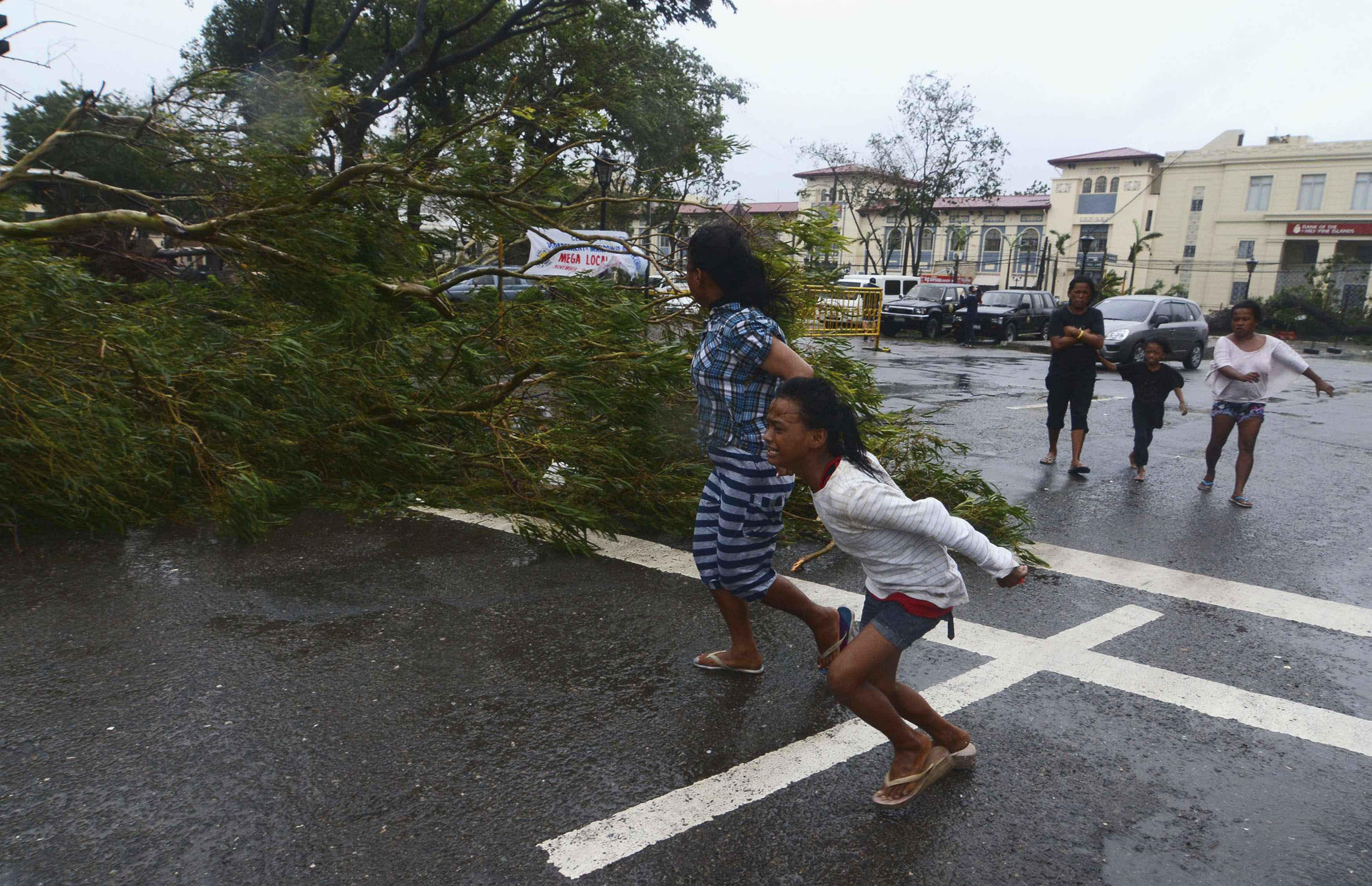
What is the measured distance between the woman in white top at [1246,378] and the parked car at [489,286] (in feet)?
17.7

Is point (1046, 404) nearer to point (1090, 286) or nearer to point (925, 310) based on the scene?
point (1090, 286)

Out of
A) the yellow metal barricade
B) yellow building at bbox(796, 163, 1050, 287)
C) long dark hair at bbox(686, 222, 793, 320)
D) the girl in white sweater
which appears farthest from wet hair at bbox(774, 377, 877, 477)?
yellow building at bbox(796, 163, 1050, 287)

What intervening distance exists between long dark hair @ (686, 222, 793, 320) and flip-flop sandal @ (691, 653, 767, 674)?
1444mm

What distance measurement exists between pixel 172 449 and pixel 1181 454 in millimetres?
9230

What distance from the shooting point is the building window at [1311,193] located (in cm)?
5891

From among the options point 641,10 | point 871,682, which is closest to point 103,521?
point 871,682

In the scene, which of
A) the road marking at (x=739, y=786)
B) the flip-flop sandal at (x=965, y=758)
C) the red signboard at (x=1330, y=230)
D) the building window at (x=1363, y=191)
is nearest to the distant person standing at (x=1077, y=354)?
the road marking at (x=739, y=786)

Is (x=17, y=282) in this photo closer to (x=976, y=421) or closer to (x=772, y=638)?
(x=772, y=638)

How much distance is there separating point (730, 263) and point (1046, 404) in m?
11.1

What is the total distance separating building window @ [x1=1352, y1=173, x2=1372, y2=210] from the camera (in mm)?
57469

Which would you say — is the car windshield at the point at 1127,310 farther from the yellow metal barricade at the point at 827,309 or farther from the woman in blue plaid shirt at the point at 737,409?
the woman in blue plaid shirt at the point at 737,409

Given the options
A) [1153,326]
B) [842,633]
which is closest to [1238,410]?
[842,633]

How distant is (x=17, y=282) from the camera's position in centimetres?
536

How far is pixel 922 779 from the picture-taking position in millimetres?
3113
